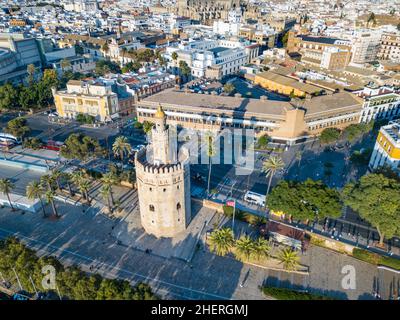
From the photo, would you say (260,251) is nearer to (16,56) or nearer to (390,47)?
(16,56)

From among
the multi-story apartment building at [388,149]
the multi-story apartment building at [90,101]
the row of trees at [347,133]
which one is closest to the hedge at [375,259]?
the multi-story apartment building at [388,149]

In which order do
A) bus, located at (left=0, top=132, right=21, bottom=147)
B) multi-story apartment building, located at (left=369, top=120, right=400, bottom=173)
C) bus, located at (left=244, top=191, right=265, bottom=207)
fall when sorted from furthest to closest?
bus, located at (left=0, top=132, right=21, bottom=147), bus, located at (left=244, top=191, right=265, bottom=207), multi-story apartment building, located at (left=369, top=120, right=400, bottom=173)

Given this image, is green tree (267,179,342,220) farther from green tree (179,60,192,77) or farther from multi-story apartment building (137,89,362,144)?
green tree (179,60,192,77)

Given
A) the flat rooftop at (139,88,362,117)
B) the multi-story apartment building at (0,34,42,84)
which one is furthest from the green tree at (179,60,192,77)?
the multi-story apartment building at (0,34,42,84)

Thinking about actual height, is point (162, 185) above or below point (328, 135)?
above

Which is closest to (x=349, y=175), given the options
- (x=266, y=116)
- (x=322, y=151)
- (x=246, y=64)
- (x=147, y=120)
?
(x=322, y=151)

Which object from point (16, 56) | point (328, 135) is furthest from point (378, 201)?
point (16, 56)
